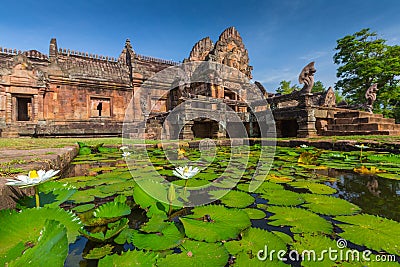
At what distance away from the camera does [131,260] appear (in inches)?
26.0

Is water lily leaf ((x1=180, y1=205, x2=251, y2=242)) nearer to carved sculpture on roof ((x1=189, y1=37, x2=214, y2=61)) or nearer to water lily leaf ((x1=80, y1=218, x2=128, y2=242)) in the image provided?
water lily leaf ((x1=80, y1=218, x2=128, y2=242))

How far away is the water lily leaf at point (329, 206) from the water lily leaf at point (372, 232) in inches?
3.4

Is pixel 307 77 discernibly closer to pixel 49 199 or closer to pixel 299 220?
pixel 299 220

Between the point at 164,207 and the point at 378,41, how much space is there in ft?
83.6

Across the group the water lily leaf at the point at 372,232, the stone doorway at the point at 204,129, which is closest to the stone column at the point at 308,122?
the stone doorway at the point at 204,129

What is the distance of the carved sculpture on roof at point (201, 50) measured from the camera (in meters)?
15.3

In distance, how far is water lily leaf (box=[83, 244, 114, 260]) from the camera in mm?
752

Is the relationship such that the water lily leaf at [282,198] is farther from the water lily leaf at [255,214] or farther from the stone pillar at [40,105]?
the stone pillar at [40,105]

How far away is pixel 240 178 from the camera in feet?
6.82

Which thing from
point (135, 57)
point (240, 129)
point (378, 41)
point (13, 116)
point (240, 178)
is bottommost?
point (240, 178)

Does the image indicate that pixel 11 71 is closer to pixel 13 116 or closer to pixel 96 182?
pixel 13 116

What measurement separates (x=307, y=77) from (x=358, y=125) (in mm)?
2278

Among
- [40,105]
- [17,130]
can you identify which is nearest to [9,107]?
[40,105]

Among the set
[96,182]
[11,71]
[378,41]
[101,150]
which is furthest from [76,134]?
[378,41]
